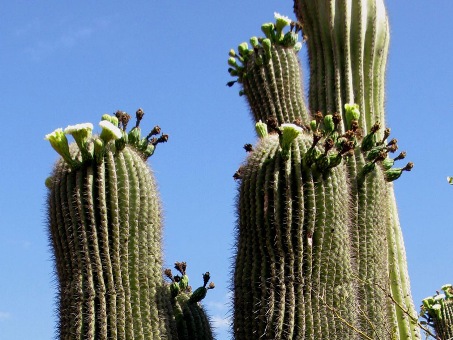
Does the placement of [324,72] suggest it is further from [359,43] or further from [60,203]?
[60,203]

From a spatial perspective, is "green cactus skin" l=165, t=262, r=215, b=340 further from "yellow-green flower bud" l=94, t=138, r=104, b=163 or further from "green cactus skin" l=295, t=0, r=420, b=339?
"green cactus skin" l=295, t=0, r=420, b=339

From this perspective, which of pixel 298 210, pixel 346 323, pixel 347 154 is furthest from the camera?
pixel 347 154

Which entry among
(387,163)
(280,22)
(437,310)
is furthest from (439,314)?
(280,22)

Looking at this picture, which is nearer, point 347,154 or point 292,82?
point 347,154

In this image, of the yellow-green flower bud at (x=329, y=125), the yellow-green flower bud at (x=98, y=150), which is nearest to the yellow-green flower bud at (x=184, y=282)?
the yellow-green flower bud at (x=98, y=150)

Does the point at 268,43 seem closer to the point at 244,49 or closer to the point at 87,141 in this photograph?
the point at 244,49

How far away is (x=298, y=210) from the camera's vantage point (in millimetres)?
6418

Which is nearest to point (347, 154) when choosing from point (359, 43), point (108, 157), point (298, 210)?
point (298, 210)

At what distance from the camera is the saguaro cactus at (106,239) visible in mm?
6176

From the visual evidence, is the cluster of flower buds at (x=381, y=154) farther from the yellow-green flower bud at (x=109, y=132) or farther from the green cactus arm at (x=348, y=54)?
the yellow-green flower bud at (x=109, y=132)

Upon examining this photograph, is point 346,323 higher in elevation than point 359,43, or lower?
lower

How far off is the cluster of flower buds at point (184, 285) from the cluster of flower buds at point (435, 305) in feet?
9.78

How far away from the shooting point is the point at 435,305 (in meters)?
9.18

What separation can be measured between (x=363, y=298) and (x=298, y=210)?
99cm
